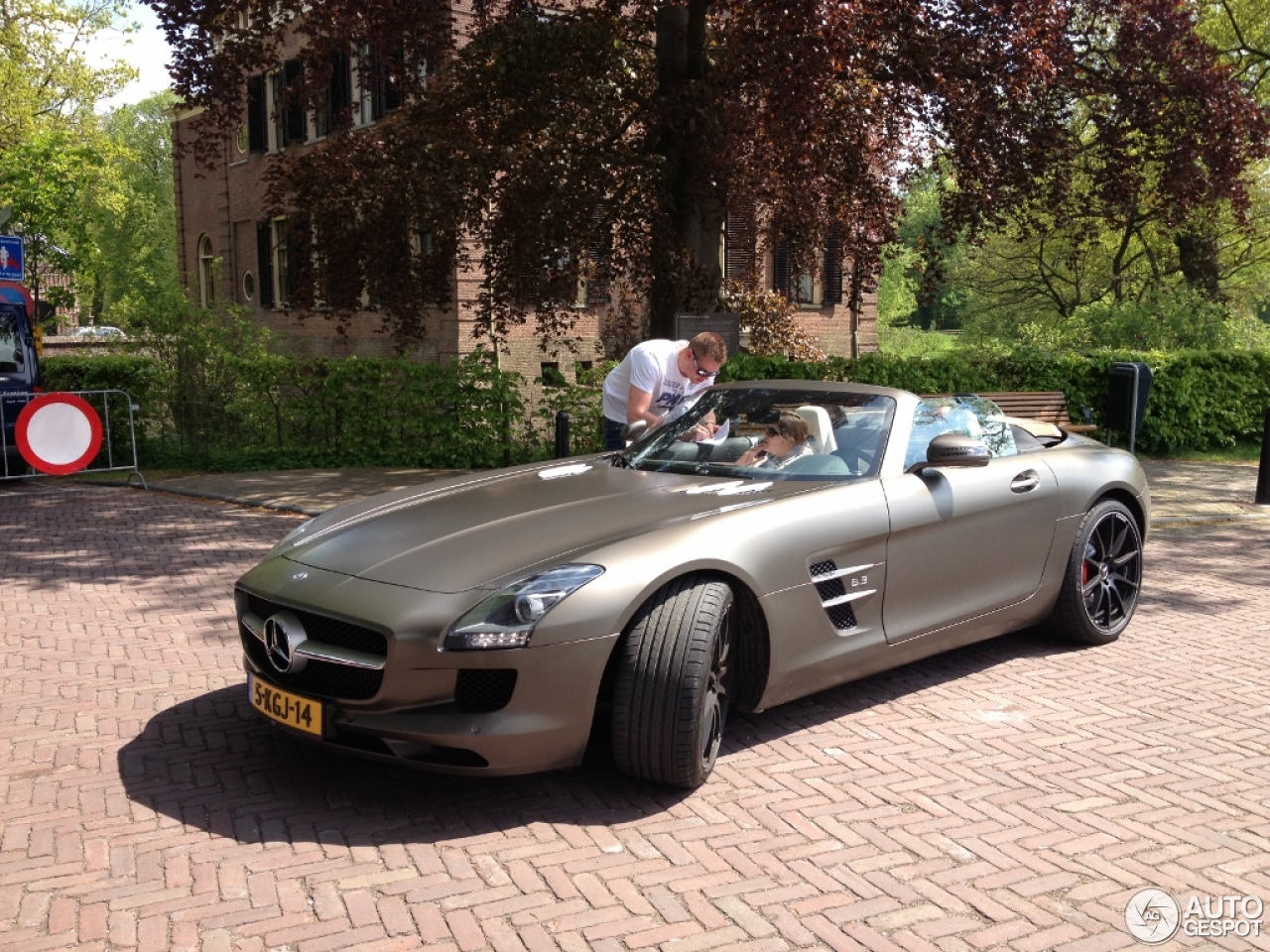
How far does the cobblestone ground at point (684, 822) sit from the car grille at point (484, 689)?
0.44 metres

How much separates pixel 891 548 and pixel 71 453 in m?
9.77

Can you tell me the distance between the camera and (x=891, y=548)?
4934 mm

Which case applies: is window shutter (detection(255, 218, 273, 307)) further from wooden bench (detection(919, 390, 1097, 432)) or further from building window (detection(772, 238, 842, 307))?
wooden bench (detection(919, 390, 1097, 432))

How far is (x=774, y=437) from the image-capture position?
208 inches

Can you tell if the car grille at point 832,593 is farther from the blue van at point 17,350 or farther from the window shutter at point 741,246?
the blue van at point 17,350

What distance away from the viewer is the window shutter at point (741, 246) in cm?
1488

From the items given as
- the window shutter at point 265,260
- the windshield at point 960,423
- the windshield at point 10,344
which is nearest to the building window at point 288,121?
the window shutter at point 265,260

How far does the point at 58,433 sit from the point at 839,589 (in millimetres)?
9829

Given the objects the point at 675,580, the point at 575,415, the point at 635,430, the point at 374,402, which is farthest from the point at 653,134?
the point at 675,580

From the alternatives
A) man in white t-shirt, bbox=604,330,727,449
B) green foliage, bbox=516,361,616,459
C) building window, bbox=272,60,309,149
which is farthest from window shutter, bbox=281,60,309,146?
A: man in white t-shirt, bbox=604,330,727,449

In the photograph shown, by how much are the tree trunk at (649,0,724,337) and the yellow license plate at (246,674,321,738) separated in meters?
9.66

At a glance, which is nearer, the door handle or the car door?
the car door

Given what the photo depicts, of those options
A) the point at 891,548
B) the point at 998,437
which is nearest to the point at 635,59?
the point at 998,437

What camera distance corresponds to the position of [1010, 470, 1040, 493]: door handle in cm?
564
